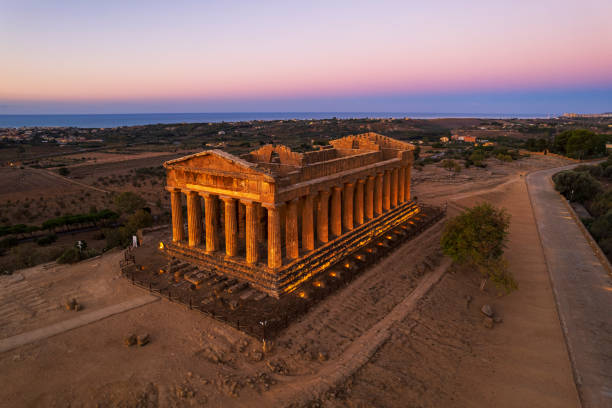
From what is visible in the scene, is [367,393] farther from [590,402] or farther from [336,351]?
[590,402]

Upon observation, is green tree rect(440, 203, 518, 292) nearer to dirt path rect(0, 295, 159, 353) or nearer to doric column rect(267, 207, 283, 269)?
doric column rect(267, 207, 283, 269)

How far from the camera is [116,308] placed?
1788cm

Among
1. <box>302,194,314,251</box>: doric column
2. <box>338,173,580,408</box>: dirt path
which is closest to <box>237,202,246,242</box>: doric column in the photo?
<box>302,194,314,251</box>: doric column

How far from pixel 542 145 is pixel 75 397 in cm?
10141

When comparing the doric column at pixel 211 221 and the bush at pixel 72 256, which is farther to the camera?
the bush at pixel 72 256

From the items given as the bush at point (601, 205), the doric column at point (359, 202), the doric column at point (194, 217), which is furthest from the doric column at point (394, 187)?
the bush at point (601, 205)

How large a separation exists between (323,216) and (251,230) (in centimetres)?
492

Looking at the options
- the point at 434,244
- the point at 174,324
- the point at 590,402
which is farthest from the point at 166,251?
the point at 590,402

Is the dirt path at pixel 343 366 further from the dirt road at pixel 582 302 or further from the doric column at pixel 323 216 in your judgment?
the dirt road at pixel 582 302

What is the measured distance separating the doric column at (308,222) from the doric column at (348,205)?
415 cm

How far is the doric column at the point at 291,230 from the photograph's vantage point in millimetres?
19062

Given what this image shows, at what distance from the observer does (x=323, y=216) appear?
21.7m

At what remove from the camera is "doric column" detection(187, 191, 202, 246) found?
21188 millimetres

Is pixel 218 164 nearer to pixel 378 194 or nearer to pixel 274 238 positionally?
pixel 274 238
